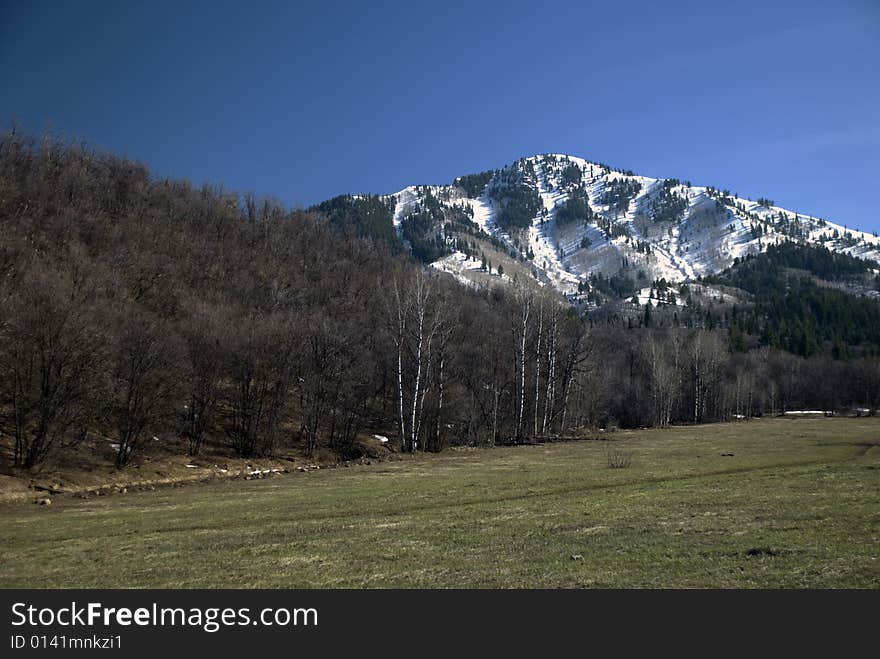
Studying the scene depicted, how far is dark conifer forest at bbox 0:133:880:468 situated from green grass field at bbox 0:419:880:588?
11.8 m

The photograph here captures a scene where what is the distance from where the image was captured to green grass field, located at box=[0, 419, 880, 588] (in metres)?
11.1

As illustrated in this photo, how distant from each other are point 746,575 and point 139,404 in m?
38.2

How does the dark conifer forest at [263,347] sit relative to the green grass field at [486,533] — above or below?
above

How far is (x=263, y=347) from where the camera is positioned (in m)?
49.5

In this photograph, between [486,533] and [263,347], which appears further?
[263,347]

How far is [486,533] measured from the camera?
15312mm

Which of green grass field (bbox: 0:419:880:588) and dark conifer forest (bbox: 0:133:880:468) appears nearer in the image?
green grass field (bbox: 0:419:880:588)

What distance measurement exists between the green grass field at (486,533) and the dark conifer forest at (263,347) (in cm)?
1184

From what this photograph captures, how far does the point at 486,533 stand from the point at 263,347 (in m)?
38.0

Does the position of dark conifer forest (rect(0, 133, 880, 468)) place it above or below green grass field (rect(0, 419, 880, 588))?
above

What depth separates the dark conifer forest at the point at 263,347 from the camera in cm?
3672

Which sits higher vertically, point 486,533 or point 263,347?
point 263,347

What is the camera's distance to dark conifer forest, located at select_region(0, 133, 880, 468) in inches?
1446
